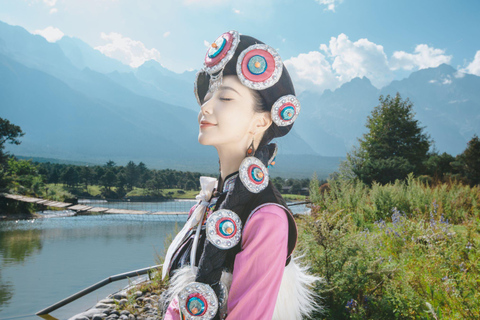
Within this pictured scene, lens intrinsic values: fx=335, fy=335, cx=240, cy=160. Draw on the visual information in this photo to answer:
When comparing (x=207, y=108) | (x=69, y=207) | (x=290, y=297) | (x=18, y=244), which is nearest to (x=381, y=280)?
(x=290, y=297)

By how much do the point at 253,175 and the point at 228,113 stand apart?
305 millimetres

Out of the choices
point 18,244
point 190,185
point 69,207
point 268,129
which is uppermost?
point 268,129

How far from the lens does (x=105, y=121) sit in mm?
180375

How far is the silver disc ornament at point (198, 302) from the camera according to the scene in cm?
120

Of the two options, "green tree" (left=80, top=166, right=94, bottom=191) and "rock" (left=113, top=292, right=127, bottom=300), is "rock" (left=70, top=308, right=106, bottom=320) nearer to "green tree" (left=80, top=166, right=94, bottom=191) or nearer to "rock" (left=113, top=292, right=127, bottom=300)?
"rock" (left=113, top=292, right=127, bottom=300)

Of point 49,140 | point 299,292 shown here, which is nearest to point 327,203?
point 299,292

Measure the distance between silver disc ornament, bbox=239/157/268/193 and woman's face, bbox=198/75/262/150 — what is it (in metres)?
0.18

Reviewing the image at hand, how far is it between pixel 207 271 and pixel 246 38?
99 centimetres

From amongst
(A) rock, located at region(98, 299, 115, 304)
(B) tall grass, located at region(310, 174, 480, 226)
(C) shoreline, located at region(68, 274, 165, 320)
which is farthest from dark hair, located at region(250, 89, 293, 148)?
(B) tall grass, located at region(310, 174, 480, 226)

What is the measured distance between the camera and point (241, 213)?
4.33ft

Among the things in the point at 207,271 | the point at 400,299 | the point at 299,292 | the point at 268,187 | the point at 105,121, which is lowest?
the point at 400,299

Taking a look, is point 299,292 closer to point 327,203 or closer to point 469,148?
point 327,203

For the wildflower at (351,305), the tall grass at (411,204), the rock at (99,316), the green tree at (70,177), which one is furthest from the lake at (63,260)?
the green tree at (70,177)

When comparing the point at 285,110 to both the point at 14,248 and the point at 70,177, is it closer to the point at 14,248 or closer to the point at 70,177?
the point at 14,248
